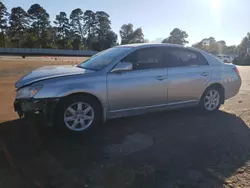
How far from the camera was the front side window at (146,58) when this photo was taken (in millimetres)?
4968

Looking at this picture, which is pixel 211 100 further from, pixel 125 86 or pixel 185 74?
pixel 125 86

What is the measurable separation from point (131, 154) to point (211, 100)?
9.70 ft

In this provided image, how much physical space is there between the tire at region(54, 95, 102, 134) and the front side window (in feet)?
3.48

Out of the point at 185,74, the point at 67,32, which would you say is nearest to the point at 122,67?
the point at 185,74

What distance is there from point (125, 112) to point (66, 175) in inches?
75.9

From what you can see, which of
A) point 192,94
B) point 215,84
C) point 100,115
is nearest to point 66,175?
point 100,115

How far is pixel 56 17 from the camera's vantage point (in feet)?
274

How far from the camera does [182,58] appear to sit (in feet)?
18.3

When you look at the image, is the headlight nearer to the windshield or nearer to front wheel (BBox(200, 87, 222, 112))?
the windshield

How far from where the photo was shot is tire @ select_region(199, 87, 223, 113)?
5863mm

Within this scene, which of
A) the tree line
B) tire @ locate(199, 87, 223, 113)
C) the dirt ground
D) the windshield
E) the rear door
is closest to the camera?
the dirt ground

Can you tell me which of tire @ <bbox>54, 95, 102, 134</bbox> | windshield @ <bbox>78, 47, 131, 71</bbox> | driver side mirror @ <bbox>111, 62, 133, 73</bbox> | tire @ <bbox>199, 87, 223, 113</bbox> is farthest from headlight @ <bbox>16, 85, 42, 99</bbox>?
tire @ <bbox>199, 87, 223, 113</bbox>

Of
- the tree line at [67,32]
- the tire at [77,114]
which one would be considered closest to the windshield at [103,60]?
the tire at [77,114]

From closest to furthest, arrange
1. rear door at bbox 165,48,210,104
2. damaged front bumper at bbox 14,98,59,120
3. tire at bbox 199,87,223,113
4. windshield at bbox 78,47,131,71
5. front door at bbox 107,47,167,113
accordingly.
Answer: damaged front bumper at bbox 14,98,59,120
front door at bbox 107,47,167,113
windshield at bbox 78,47,131,71
rear door at bbox 165,48,210,104
tire at bbox 199,87,223,113
